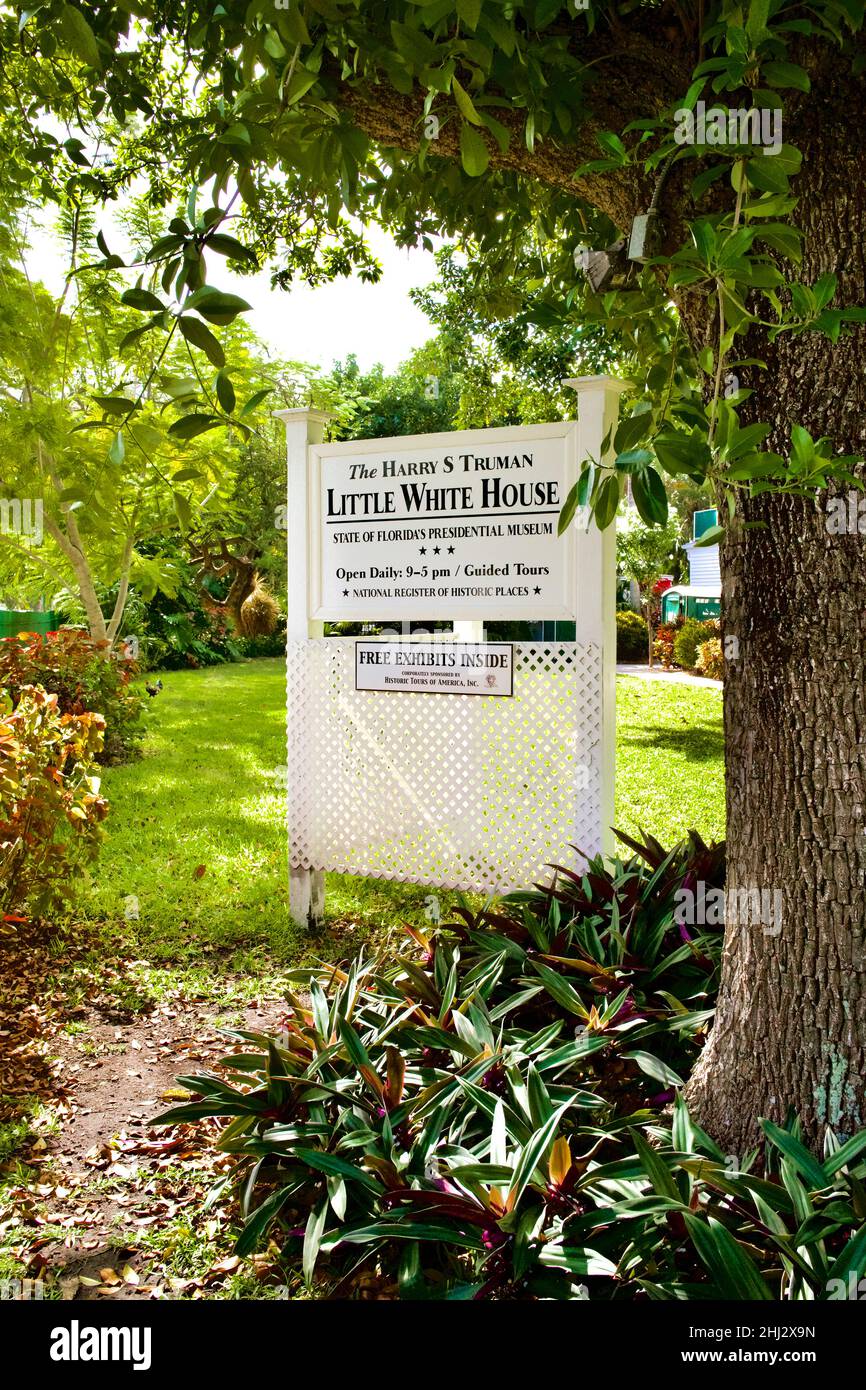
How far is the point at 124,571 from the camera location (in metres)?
9.91

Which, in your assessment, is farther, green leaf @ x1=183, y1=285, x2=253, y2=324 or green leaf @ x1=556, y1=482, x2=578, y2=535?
green leaf @ x1=556, y1=482, x2=578, y2=535

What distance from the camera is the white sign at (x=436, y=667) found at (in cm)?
489

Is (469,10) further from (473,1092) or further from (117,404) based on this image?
(473,1092)

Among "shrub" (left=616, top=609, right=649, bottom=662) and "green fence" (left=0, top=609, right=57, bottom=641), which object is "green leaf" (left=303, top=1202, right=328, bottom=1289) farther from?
"shrub" (left=616, top=609, right=649, bottom=662)

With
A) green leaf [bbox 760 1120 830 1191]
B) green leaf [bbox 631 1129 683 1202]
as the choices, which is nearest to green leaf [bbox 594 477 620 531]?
green leaf [bbox 631 1129 683 1202]

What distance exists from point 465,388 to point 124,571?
3956mm

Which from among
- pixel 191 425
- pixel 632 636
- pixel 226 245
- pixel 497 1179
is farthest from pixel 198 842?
pixel 632 636

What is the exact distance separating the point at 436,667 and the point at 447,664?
0.06 metres

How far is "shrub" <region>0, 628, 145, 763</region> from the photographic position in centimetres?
910

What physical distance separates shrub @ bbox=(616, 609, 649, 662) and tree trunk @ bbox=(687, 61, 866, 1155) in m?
22.3

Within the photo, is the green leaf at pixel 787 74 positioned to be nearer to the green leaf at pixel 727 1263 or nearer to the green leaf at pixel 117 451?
the green leaf at pixel 117 451

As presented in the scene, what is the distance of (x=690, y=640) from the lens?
2078cm
